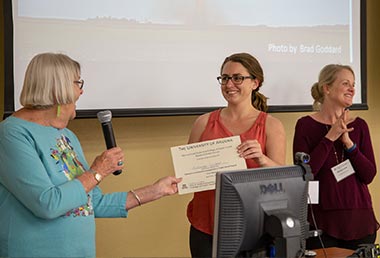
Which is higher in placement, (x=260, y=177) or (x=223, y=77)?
(x=223, y=77)

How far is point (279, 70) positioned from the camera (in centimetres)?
400

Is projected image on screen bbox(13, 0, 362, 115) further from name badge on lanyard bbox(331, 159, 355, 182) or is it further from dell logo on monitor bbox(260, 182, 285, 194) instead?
dell logo on monitor bbox(260, 182, 285, 194)

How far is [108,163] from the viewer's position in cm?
225

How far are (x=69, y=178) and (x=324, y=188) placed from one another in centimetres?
154

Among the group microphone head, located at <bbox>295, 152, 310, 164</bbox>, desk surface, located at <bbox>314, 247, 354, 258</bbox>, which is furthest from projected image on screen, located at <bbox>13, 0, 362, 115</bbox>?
microphone head, located at <bbox>295, 152, 310, 164</bbox>

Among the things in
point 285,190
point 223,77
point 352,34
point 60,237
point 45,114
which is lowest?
point 60,237

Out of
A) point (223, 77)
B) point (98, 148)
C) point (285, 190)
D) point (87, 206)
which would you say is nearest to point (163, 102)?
point (98, 148)

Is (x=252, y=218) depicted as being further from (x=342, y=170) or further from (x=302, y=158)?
(x=342, y=170)

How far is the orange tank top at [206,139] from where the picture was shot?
2770 millimetres

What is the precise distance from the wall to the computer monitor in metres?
1.80

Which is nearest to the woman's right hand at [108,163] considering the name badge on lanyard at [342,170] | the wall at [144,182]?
the wall at [144,182]

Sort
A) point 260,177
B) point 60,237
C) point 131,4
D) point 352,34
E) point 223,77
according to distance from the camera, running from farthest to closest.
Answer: point 352,34 < point 131,4 < point 223,77 < point 60,237 < point 260,177

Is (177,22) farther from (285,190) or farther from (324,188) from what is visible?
(285,190)

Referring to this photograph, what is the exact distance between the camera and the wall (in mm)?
3586
